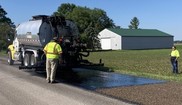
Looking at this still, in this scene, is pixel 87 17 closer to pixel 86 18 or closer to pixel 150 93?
pixel 86 18

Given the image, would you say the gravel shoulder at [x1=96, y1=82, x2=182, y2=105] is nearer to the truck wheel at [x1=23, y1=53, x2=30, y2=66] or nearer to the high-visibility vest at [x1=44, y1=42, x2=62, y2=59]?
the high-visibility vest at [x1=44, y1=42, x2=62, y2=59]

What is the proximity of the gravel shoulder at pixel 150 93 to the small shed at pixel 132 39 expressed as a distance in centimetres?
6957

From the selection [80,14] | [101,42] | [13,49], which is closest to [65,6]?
[80,14]

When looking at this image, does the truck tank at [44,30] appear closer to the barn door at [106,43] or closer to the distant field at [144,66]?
the distant field at [144,66]

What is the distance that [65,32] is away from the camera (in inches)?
736

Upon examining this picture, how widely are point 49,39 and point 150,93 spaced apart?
7833 mm

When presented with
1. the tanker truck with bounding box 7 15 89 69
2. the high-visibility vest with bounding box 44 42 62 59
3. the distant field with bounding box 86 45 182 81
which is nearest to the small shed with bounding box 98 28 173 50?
the distant field with bounding box 86 45 182 81

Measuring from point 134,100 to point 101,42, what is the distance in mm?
79029

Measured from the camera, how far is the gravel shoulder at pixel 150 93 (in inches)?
402

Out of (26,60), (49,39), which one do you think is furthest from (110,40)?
(49,39)

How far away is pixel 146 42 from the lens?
292 feet

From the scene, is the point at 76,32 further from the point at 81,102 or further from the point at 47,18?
the point at 81,102

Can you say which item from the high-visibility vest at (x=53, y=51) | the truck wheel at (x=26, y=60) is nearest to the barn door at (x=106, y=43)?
the truck wheel at (x=26, y=60)

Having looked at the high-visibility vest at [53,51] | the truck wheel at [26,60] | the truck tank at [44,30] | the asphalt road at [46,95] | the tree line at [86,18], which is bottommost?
the asphalt road at [46,95]
